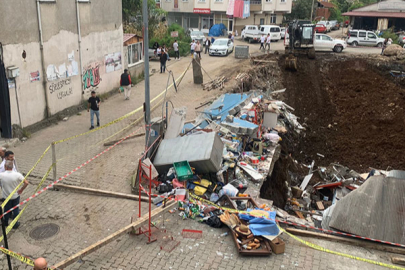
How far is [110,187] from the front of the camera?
9.58 metres

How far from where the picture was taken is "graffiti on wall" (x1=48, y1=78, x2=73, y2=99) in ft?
46.0

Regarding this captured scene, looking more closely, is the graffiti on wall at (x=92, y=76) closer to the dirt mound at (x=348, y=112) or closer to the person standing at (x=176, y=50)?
the dirt mound at (x=348, y=112)

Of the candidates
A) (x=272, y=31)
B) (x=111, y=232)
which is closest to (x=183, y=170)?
(x=111, y=232)

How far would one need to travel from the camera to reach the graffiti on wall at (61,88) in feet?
46.0

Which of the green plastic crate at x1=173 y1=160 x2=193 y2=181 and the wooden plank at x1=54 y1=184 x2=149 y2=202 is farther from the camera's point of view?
the green plastic crate at x1=173 y1=160 x2=193 y2=181

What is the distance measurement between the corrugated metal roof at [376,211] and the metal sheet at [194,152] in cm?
319

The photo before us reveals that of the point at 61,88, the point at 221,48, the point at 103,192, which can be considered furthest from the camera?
the point at 221,48

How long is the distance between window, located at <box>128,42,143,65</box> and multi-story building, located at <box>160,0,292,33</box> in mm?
25330

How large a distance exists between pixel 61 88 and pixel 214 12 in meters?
36.0

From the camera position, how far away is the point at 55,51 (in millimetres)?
13930

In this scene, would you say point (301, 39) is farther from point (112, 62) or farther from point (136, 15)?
point (112, 62)

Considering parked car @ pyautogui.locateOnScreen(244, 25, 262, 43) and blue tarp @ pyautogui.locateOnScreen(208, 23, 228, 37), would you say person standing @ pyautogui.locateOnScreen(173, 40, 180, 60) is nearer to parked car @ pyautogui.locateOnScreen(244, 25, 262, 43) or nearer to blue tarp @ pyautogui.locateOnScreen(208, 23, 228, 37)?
parked car @ pyautogui.locateOnScreen(244, 25, 262, 43)

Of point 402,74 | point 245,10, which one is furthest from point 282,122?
point 245,10

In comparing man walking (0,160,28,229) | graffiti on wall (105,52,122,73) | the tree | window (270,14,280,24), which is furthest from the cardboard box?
window (270,14,280,24)
